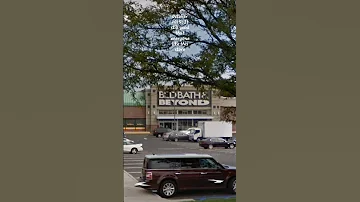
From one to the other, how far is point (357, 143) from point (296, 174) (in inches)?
17.1

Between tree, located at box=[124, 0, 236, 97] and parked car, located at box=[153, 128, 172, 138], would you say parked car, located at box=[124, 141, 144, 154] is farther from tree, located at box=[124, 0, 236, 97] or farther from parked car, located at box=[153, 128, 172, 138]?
tree, located at box=[124, 0, 236, 97]

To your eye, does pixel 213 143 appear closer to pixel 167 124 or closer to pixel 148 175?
pixel 167 124

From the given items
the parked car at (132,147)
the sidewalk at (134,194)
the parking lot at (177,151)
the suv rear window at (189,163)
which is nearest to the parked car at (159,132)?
the parking lot at (177,151)

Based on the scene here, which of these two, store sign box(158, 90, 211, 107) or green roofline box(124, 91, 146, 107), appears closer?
green roofline box(124, 91, 146, 107)

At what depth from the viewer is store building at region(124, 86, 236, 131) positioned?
270 cm

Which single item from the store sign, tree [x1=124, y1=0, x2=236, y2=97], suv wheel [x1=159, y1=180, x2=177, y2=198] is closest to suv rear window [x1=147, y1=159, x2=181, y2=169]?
suv wheel [x1=159, y1=180, x2=177, y2=198]

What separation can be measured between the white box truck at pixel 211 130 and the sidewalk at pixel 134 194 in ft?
1.63

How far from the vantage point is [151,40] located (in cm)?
289

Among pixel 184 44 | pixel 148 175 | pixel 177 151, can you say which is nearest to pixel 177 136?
pixel 177 151

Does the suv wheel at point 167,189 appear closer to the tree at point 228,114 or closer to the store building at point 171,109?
the store building at point 171,109

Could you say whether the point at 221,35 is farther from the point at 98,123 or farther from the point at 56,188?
the point at 56,188

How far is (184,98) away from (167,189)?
675 mm

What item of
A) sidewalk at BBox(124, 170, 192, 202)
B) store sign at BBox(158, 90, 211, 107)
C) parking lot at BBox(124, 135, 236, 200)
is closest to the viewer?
sidewalk at BBox(124, 170, 192, 202)

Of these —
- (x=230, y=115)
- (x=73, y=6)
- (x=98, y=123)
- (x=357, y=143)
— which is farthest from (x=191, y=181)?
(x=73, y=6)
